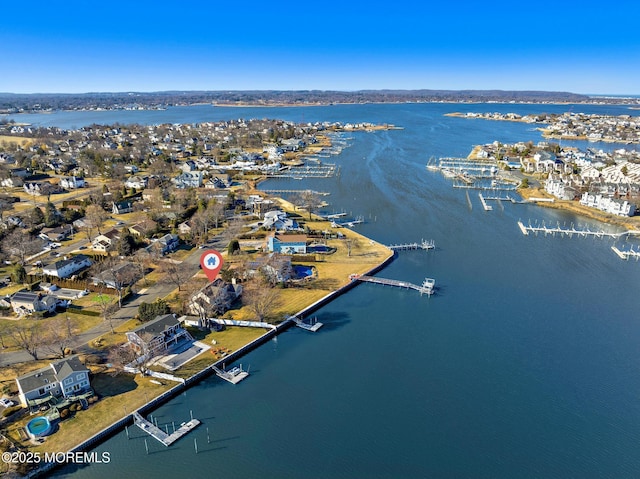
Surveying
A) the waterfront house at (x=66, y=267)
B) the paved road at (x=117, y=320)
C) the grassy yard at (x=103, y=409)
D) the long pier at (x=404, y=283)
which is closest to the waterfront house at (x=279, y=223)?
the paved road at (x=117, y=320)

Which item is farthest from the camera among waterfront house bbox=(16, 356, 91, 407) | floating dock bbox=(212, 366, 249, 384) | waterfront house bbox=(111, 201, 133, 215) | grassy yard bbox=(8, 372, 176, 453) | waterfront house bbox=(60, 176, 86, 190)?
waterfront house bbox=(60, 176, 86, 190)

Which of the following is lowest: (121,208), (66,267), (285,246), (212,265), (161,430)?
(161,430)

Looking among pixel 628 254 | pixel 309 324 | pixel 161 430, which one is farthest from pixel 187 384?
pixel 628 254

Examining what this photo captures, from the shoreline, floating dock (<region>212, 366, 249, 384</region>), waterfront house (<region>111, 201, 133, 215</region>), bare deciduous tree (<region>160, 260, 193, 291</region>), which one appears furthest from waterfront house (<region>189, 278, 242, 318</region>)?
waterfront house (<region>111, 201, 133, 215</region>)

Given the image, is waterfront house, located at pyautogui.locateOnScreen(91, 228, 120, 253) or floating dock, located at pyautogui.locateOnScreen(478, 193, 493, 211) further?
floating dock, located at pyautogui.locateOnScreen(478, 193, 493, 211)

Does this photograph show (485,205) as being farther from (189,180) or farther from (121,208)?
(121,208)

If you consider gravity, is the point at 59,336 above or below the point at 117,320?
above

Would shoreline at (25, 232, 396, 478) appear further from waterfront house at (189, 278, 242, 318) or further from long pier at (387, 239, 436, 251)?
long pier at (387, 239, 436, 251)
